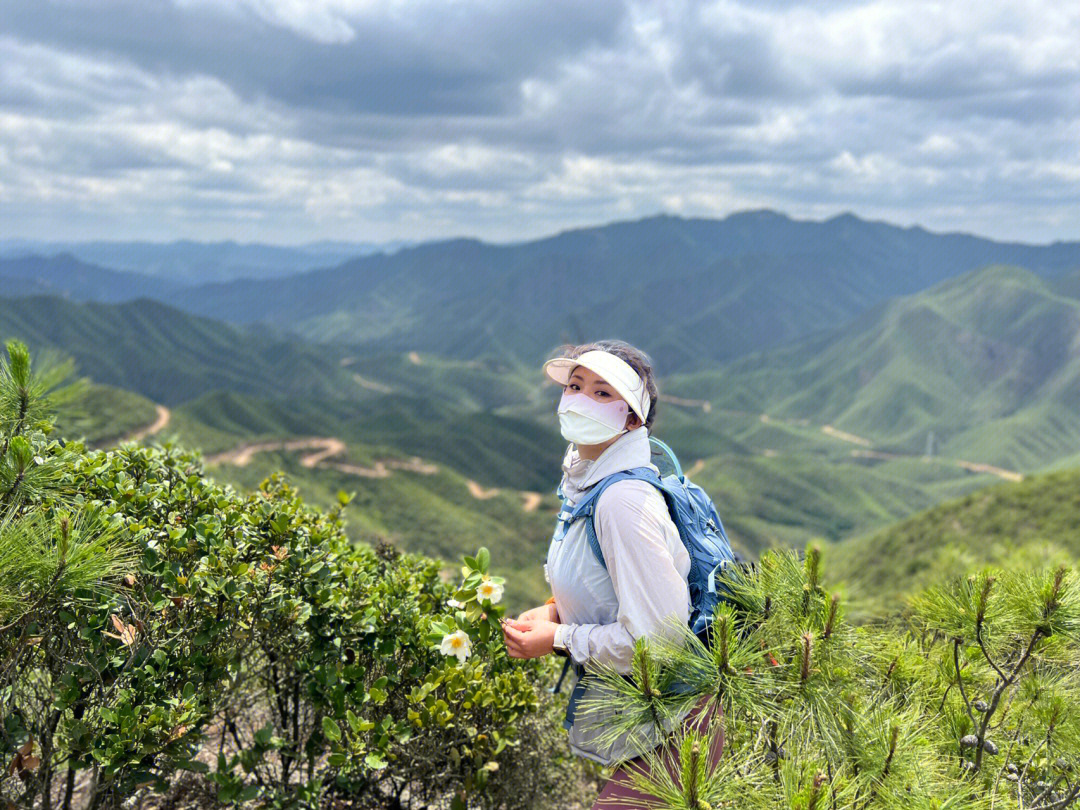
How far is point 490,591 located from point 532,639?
2.21 ft

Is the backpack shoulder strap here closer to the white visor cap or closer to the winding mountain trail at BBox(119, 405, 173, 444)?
the white visor cap

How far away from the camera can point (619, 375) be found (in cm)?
343

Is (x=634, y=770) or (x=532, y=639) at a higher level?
(x=532, y=639)

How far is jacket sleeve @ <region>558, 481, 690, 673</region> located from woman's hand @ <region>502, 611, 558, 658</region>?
26cm

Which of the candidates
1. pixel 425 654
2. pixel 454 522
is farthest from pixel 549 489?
pixel 425 654

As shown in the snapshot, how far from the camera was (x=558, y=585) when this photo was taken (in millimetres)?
3334

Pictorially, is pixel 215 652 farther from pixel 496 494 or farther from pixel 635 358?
pixel 496 494

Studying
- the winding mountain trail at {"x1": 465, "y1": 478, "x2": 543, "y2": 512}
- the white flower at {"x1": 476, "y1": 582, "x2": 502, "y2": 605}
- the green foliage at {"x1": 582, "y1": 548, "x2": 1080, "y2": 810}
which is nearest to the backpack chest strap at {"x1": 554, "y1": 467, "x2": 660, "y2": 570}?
the green foliage at {"x1": 582, "y1": 548, "x2": 1080, "y2": 810}

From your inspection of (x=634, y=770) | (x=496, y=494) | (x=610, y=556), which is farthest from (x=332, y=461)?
(x=610, y=556)

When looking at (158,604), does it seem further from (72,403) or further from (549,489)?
(549,489)

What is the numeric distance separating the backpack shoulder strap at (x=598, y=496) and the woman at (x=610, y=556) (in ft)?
0.13

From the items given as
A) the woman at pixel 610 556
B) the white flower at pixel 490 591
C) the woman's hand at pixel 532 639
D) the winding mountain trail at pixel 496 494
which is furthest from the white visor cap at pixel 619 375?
the winding mountain trail at pixel 496 494

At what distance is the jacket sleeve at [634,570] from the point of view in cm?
293

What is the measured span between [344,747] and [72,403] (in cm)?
262
